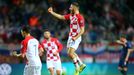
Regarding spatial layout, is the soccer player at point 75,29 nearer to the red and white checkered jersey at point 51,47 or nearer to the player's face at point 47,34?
the player's face at point 47,34

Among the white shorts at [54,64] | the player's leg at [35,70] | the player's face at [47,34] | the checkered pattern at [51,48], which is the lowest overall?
the white shorts at [54,64]

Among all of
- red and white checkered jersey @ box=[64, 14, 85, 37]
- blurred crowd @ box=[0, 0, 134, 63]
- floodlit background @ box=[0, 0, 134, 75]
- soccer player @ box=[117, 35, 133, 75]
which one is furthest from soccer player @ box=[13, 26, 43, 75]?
blurred crowd @ box=[0, 0, 134, 63]

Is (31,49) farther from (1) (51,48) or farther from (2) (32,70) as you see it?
(1) (51,48)

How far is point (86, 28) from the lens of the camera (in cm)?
3256

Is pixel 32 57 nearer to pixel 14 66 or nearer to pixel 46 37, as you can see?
pixel 46 37

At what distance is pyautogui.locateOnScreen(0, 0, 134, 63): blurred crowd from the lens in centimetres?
3152

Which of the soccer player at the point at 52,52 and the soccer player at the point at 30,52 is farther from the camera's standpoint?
the soccer player at the point at 52,52

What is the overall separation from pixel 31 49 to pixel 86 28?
1354cm

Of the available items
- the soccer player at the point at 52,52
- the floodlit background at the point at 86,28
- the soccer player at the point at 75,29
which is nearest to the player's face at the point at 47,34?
the soccer player at the point at 52,52

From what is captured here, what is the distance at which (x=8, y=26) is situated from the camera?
106 ft

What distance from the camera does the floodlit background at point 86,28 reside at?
29266mm

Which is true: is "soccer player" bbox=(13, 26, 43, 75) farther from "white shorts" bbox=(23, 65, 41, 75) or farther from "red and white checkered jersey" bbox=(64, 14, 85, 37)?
"red and white checkered jersey" bbox=(64, 14, 85, 37)

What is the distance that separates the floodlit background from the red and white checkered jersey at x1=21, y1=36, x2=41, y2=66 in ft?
21.7

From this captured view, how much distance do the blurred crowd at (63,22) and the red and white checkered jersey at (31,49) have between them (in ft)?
35.1
